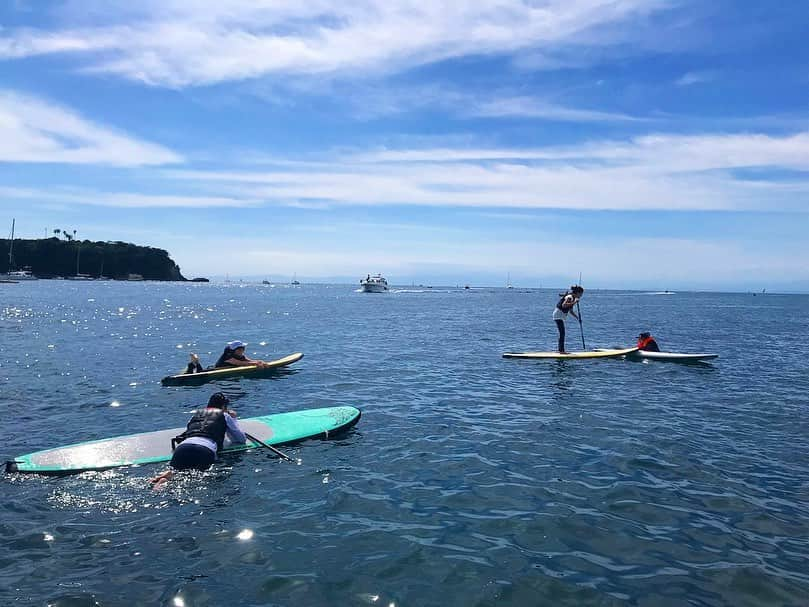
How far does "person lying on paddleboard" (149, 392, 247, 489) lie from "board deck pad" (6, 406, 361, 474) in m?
0.63

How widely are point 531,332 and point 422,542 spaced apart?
125 ft

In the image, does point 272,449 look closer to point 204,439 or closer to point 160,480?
point 204,439

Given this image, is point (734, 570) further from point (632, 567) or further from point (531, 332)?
point (531, 332)

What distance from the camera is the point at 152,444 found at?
463 inches

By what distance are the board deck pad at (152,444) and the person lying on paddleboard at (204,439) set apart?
63cm

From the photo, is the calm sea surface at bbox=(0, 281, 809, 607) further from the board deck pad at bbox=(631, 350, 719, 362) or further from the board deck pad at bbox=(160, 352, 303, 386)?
the board deck pad at bbox=(631, 350, 719, 362)

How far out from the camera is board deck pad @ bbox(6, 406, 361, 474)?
1059 cm

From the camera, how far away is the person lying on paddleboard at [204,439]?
10.3m

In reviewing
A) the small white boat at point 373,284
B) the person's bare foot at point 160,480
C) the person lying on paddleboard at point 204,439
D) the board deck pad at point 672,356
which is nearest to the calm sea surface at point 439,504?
the person's bare foot at point 160,480

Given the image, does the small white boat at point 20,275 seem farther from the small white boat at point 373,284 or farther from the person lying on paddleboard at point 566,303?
the person lying on paddleboard at point 566,303

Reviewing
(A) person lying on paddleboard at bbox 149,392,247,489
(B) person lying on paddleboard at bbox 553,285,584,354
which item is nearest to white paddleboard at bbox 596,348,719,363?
(B) person lying on paddleboard at bbox 553,285,584,354

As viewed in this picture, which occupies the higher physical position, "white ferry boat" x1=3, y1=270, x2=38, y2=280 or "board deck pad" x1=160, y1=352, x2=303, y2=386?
"white ferry boat" x1=3, y1=270, x2=38, y2=280

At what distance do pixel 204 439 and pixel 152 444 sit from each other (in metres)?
2.04

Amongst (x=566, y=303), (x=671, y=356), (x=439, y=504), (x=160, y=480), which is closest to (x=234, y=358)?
(x=160, y=480)
